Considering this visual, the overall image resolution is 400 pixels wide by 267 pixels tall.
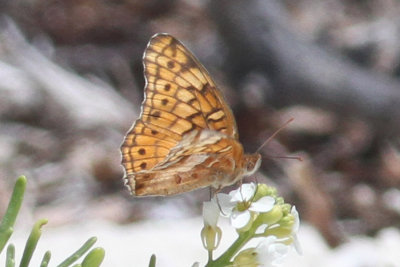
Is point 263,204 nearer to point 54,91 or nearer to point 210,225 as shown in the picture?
point 210,225

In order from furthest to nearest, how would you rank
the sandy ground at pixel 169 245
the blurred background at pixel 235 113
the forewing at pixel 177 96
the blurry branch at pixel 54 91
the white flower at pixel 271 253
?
the blurry branch at pixel 54 91 → the blurred background at pixel 235 113 → the sandy ground at pixel 169 245 → the forewing at pixel 177 96 → the white flower at pixel 271 253

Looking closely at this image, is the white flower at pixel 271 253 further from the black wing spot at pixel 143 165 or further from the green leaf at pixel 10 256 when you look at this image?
the green leaf at pixel 10 256

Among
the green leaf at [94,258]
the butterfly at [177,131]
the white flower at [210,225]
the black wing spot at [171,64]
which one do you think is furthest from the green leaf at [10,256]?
the black wing spot at [171,64]

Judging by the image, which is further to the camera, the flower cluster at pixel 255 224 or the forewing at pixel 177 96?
the forewing at pixel 177 96

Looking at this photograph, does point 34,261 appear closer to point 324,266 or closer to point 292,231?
point 324,266

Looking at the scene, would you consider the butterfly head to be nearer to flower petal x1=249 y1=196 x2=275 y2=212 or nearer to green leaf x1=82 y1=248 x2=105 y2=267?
flower petal x1=249 y1=196 x2=275 y2=212

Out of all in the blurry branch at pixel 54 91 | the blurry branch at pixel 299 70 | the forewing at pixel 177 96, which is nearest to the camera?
the forewing at pixel 177 96
